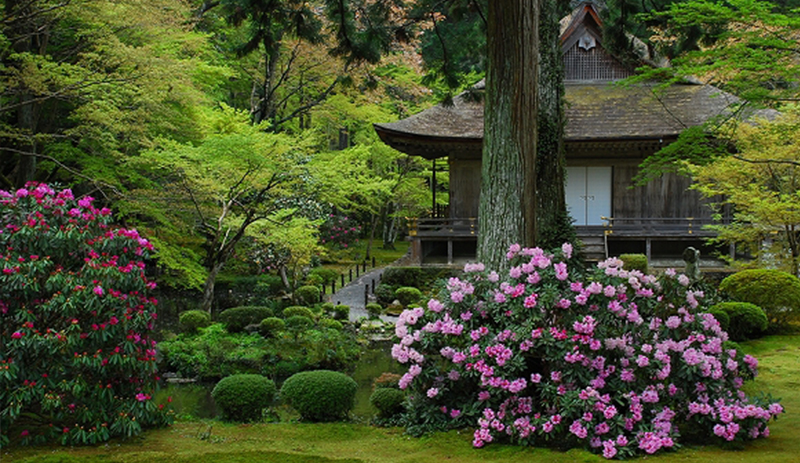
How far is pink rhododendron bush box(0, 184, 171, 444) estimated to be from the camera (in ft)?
18.7

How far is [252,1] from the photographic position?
9078 millimetres

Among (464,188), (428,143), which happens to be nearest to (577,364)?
(428,143)

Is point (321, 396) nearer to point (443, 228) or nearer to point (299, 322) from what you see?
point (299, 322)

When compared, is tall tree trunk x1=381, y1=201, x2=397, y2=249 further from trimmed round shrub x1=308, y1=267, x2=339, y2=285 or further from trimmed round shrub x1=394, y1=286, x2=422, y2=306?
trimmed round shrub x1=394, y1=286, x2=422, y2=306

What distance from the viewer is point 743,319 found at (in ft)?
37.2

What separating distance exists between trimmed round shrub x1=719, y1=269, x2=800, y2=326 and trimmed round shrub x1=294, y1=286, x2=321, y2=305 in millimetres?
9468

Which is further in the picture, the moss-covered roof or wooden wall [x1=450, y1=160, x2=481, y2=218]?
wooden wall [x1=450, y1=160, x2=481, y2=218]

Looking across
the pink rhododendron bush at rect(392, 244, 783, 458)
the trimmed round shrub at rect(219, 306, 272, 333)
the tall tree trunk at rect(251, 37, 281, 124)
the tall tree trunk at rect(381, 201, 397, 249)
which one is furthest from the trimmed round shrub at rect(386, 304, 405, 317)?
the tall tree trunk at rect(381, 201, 397, 249)

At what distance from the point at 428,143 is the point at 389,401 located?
1308 centimetres

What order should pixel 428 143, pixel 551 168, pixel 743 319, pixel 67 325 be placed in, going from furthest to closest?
pixel 428 143 < pixel 743 319 < pixel 551 168 < pixel 67 325

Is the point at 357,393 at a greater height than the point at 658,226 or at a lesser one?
lesser

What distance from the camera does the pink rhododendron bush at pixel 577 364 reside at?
220 inches

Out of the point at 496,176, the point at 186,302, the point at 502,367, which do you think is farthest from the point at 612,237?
the point at 502,367

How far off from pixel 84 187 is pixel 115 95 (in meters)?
3.65
